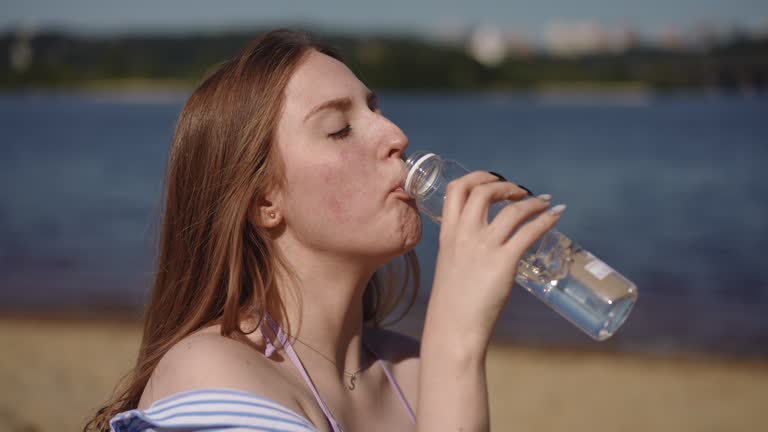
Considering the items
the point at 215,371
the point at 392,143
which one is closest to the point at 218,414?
the point at 215,371

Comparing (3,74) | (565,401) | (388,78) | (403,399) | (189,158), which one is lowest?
(3,74)

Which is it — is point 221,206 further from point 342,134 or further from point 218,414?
point 218,414

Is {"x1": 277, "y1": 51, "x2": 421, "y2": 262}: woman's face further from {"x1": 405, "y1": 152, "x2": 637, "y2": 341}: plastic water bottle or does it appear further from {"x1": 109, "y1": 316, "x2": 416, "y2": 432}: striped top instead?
{"x1": 109, "y1": 316, "x2": 416, "y2": 432}: striped top

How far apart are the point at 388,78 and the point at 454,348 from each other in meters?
62.7

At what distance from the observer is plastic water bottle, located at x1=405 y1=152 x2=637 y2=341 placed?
2162 mm

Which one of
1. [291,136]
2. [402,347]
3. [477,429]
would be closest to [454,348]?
[477,429]

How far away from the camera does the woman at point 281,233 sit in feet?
7.09

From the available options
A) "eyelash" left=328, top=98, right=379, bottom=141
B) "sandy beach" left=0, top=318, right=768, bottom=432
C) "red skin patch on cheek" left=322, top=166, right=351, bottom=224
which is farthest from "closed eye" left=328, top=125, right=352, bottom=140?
"sandy beach" left=0, top=318, right=768, bottom=432

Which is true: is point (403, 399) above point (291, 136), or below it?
below

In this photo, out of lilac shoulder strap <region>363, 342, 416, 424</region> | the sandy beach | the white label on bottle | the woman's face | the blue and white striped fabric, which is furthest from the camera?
the sandy beach

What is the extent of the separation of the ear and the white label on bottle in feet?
2.98

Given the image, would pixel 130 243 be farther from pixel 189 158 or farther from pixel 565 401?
pixel 189 158

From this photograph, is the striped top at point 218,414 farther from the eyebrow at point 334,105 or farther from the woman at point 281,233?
the eyebrow at point 334,105

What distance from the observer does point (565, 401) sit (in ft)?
30.2
